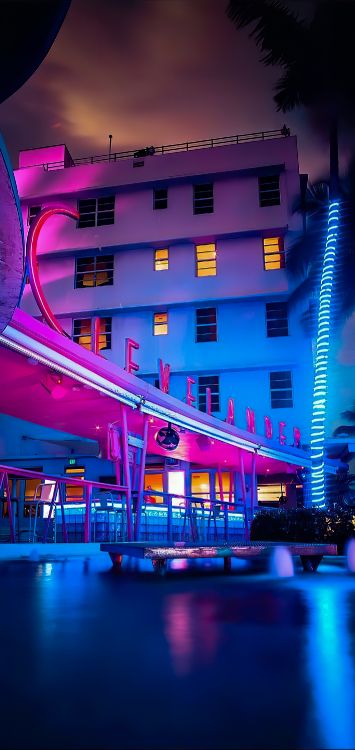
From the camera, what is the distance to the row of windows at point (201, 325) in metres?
31.0

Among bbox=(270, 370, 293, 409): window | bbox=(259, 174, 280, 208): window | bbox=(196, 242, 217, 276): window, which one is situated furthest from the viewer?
bbox=(196, 242, 217, 276): window

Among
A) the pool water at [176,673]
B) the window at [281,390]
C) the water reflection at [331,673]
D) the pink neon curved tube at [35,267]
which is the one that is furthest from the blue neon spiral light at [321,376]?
the water reflection at [331,673]

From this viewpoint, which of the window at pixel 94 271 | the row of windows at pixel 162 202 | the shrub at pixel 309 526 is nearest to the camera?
the shrub at pixel 309 526

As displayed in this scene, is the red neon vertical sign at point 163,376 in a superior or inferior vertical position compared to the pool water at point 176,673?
superior

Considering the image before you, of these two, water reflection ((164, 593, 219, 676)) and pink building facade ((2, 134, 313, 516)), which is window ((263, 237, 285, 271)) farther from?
water reflection ((164, 593, 219, 676))

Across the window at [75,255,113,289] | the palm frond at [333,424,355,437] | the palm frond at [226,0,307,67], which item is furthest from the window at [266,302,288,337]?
the palm frond at [226,0,307,67]

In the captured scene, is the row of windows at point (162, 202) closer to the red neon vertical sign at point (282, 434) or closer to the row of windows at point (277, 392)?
the row of windows at point (277, 392)

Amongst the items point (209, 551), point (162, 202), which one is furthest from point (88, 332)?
point (209, 551)

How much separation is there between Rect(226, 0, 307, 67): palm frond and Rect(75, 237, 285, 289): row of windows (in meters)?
12.2

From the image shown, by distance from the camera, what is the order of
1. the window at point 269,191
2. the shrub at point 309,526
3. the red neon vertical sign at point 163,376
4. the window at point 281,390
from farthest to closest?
1. the window at point 269,191
2. the window at point 281,390
3. the red neon vertical sign at point 163,376
4. the shrub at point 309,526

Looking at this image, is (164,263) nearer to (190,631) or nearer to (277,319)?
(277,319)

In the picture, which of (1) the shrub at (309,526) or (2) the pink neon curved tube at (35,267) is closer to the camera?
(2) the pink neon curved tube at (35,267)

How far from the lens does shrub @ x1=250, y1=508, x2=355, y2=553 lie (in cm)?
1192

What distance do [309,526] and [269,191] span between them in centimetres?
2344
